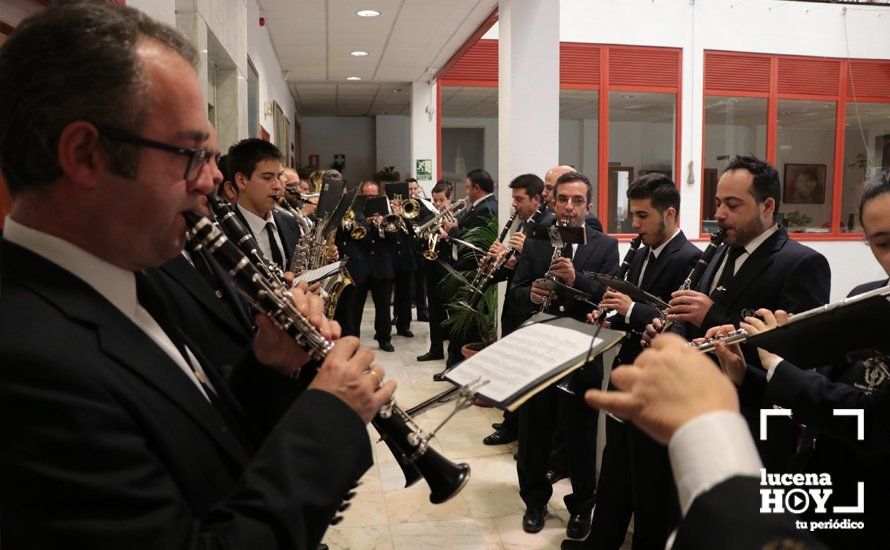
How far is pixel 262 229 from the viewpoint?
159 inches

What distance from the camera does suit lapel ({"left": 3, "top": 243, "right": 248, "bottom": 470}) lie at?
108 cm

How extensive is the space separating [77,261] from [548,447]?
286cm

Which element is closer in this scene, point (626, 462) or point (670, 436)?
point (670, 436)

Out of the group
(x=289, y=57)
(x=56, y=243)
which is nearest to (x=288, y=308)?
(x=56, y=243)

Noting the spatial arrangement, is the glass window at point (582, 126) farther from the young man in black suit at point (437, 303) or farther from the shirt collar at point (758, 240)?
the shirt collar at point (758, 240)

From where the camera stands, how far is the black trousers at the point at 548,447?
3.52 metres

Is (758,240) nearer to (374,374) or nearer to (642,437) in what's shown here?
(642,437)

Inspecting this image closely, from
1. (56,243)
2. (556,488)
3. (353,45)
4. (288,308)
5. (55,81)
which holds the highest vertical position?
(353,45)

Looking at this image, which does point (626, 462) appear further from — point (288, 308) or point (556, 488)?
point (288, 308)

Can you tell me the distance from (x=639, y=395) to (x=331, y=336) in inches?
28.7

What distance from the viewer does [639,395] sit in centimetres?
105

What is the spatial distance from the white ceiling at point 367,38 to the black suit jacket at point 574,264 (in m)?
4.14

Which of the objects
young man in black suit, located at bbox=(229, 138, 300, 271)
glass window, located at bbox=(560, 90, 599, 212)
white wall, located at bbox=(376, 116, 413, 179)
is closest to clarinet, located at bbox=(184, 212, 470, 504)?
young man in black suit, located at bbox=(229, 138, 300, 271)

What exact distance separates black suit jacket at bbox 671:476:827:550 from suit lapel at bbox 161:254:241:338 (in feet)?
4.18
